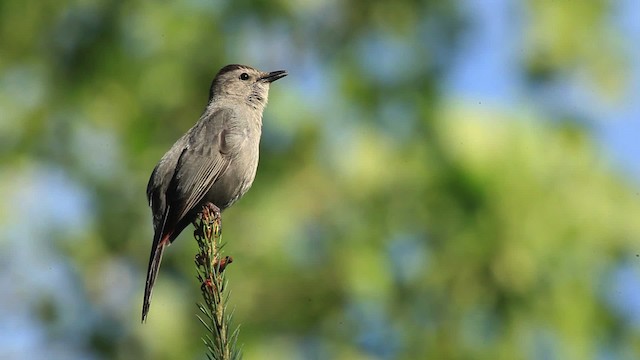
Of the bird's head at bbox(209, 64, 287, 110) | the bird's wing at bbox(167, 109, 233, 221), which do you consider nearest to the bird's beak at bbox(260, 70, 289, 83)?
the bird's head at bbox(209, 64, 287, 110)

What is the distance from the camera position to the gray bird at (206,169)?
586cm

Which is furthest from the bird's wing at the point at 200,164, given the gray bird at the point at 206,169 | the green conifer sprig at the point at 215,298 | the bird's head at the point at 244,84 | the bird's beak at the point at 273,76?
the green conifer sprig at the point at 215,298

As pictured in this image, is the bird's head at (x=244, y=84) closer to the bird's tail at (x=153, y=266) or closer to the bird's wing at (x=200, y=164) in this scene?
the bird's wing at (x=200, y=164)

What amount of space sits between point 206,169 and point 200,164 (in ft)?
0.16

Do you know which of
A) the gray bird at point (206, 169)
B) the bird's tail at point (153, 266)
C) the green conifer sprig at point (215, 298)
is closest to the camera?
the green conifer sprig at point (215, 298)

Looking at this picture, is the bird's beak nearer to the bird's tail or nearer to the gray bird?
the gray bird

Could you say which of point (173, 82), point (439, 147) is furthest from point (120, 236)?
point (439, 147)

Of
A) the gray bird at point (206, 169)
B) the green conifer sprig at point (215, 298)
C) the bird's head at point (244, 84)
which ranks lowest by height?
the green conifer sprig at point (215, 298)

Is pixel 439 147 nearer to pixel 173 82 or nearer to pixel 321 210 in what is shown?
pixel 321 210

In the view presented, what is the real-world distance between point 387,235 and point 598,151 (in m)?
1.60

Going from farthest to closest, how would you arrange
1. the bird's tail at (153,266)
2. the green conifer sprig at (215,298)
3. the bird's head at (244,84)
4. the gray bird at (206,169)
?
1. the bird's head at (244,84)
2. the gray bird at (206,169)
3. the bird's tail at (153,266)
4. the green conifer sprig at (215,298)

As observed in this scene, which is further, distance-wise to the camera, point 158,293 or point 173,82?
point 173,82

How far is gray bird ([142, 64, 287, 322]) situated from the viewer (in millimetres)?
5859

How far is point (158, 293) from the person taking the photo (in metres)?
7.46
